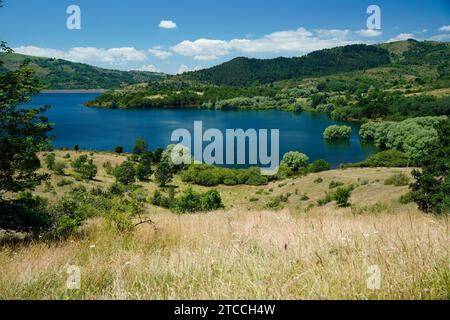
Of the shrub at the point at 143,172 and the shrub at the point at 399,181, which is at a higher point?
the shrub at the point at 399,181

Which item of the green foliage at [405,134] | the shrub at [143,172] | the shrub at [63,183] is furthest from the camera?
the green foliage at [405,134]

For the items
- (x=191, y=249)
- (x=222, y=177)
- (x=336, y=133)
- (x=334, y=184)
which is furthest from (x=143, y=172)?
(x=191, y=249)

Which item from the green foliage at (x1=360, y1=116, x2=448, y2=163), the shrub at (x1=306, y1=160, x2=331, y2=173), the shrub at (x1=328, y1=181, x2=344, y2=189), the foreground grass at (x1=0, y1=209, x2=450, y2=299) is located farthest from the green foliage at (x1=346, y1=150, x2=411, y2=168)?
the foreground grass at (x1=0, y1=209, x2=450, y2=299)

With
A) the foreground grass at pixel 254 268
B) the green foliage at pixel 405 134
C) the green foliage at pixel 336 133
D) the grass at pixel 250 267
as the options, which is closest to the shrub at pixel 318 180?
the green foliage at pixel 405 134

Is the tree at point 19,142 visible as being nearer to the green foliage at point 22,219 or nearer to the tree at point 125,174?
the green foliage at point 22,219

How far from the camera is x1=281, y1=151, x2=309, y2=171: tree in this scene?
64.1 meters

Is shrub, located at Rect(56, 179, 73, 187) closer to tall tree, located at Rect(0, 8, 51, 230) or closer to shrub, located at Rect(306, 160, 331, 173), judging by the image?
shrub, located at Rect(306, 160, 331, 173)

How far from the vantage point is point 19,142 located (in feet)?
24.4

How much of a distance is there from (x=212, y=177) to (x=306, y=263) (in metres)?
55.4

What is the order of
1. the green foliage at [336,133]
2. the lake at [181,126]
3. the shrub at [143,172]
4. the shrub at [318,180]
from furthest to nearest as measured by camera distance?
the green foliage at [336,133] < the lake at [181,126] < the shrub at [143,172] < the shrub at [318,180]

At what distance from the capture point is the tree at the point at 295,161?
6412 cm

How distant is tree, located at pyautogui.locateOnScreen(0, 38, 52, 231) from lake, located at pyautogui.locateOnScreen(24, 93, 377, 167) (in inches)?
2441

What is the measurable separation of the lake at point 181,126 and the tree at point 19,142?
203ft
